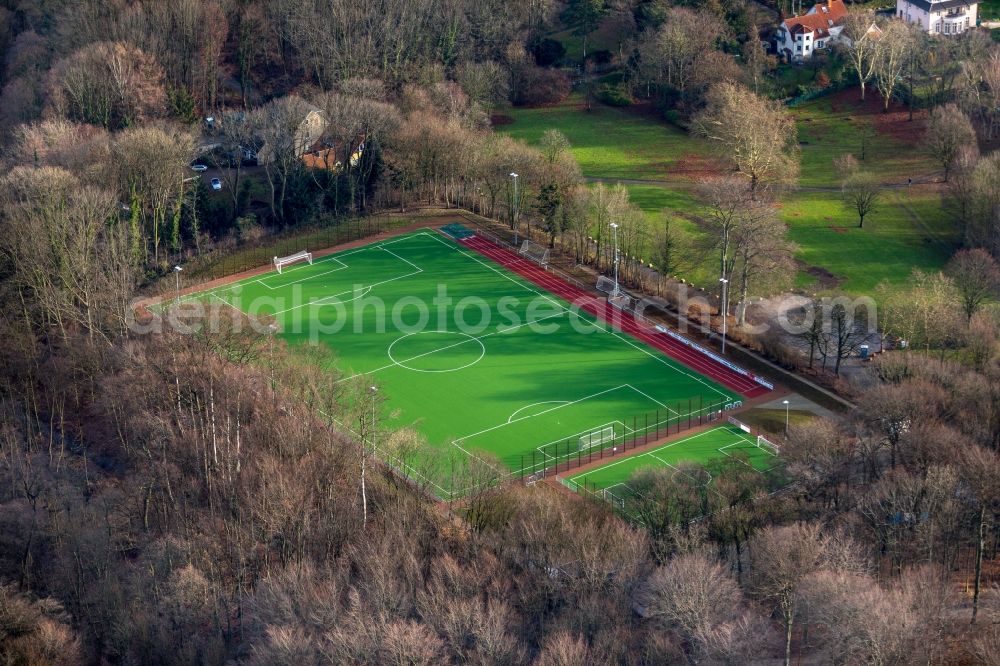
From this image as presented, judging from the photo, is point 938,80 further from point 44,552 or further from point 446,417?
point 44,552

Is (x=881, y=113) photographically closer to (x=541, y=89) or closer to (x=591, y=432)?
(x=541, y=89)

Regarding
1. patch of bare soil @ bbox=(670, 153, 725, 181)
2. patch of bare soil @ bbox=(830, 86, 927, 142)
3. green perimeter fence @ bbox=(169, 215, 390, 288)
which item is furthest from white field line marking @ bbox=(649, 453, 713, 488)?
patch of bare soil @ bbox=(830, 86, 927, 142)

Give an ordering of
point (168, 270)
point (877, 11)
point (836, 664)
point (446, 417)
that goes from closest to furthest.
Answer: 1. point (836, 664)
2. point (446, 417)
3. point (168, 270)
4. point (877, 11)

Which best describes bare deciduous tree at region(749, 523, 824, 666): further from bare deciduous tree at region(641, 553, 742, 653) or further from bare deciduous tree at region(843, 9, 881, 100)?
bare deciduous tree at region(843, 9, 881, 100)

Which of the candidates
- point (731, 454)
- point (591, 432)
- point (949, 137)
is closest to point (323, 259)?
point (591, 432)

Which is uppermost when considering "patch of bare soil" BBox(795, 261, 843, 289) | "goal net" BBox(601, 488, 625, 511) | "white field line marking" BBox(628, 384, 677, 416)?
"patch of bare soil" BBox(795, 261, 843, 289)

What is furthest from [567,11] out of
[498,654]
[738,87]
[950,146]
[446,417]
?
[498,654]
